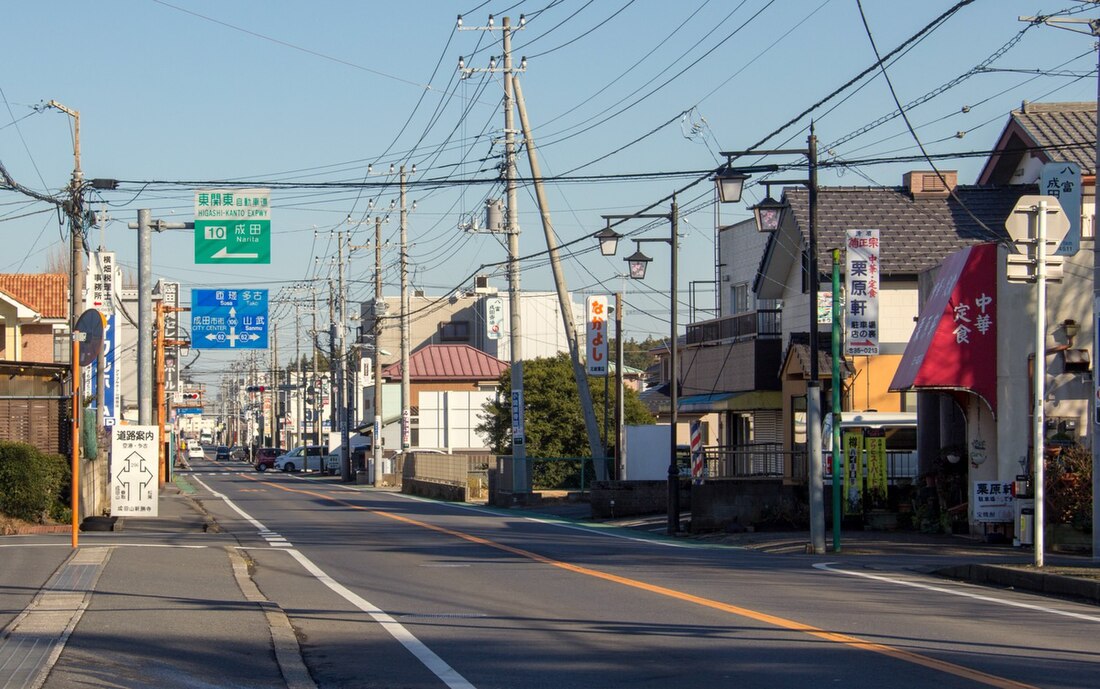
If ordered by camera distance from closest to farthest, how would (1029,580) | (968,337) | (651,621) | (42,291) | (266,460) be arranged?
(651,621) < (1029,580) < (968,337) < (42,291) < (266,460)

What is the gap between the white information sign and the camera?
24.4 meters

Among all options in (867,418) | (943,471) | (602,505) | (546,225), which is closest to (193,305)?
(546,225)

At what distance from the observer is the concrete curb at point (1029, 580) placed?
14.3 meters

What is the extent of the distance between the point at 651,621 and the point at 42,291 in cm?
4564

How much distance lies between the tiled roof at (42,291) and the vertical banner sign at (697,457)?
31166 mm

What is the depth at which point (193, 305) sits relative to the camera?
A: 3938 centimetres

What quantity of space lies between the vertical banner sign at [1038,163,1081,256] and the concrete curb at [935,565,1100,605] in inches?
313

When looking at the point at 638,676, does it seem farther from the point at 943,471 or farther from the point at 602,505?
the point at 602,505

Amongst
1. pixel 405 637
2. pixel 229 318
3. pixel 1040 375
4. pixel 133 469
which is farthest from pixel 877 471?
pixel 229 318

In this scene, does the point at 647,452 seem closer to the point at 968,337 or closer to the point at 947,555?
the point at 968,337

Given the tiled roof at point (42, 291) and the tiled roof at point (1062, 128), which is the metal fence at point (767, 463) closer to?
the tiled roof at point (1062, 128)

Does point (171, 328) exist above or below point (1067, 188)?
above

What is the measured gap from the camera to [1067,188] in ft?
73.3

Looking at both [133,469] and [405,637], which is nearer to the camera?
[405,637]
